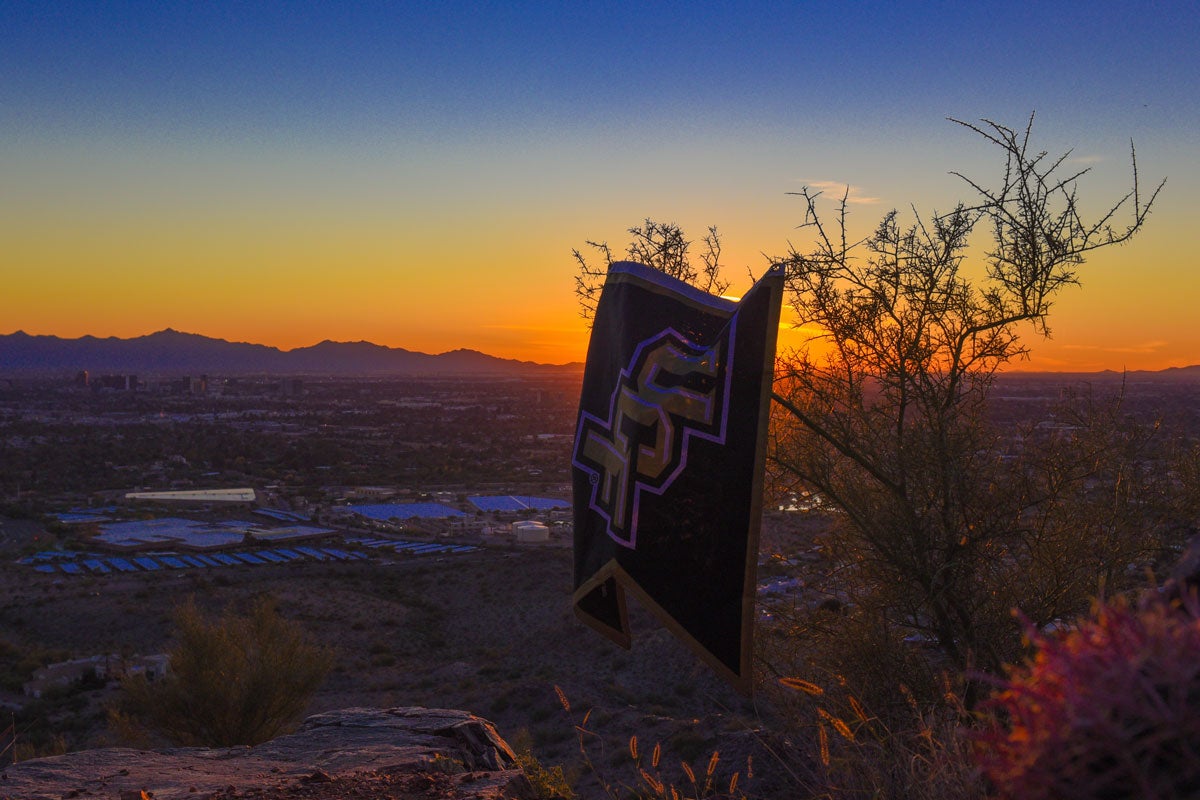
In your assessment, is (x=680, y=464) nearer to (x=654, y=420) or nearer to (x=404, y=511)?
(x=654, y=420)

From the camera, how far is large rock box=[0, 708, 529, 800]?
5266 mm

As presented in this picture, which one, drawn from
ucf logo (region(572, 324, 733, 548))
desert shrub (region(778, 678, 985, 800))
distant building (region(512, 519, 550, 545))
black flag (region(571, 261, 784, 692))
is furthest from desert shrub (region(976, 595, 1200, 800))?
distant building (region(512, 519, 550, 545))

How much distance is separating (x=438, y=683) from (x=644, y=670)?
473cm

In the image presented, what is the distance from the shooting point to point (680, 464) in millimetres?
4941

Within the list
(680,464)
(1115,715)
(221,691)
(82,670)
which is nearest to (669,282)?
(680,464)

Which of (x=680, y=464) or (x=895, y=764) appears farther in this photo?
(x=680, y=464)

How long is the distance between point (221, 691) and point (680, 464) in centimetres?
1103

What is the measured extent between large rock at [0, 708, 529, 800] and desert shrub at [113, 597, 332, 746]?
6.61 m

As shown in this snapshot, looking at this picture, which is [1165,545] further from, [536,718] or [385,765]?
[536,718]

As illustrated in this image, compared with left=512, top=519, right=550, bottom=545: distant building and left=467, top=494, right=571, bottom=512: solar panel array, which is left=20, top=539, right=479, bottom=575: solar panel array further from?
left=467, top=494, right=571, bottom=512: solar panel array

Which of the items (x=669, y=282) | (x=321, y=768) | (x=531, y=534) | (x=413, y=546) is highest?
(x=669, y=282)

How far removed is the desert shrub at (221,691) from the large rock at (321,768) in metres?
6.61

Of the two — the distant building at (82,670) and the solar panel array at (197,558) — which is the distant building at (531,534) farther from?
the distant building at (82,670)

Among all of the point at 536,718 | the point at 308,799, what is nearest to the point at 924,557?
the point at 308,799
